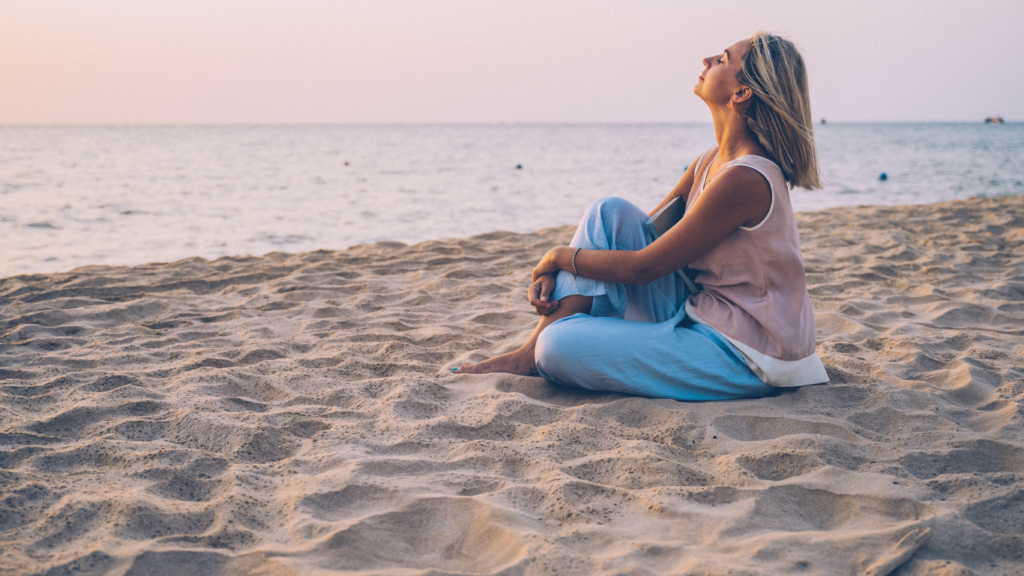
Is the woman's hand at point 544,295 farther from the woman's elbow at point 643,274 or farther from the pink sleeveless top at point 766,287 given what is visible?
the pink sleeveless top at point 766,287

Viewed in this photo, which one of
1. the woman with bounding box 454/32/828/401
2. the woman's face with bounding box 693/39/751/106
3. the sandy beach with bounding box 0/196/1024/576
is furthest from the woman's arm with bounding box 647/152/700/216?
the sandy beach with bounding box 0/196/1024/576

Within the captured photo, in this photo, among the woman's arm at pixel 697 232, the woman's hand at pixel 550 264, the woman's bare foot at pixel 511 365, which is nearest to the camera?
the woman's arm at pixel 697 232

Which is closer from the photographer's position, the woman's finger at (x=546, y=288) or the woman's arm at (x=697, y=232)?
the woman's arm at (x=697, y=232)

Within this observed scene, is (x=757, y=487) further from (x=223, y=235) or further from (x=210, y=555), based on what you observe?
(x=223, y=235)

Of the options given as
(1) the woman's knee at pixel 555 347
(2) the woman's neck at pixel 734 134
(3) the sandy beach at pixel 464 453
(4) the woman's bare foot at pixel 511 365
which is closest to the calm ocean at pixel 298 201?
(3) the sandy beach at pixel 464 453

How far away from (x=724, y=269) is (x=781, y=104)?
0.62 m

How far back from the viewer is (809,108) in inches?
90.0

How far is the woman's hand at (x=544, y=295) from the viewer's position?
2.47 meters

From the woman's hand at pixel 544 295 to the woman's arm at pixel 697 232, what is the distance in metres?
0.19

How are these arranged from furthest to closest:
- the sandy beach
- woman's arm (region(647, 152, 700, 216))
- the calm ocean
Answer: the calm ocean → woman's arm (region(647, 152, 700, 216)) → the sandy beach

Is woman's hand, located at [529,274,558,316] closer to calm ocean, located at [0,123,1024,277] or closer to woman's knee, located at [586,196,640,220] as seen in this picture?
woman's knee, located at [586,196,640,220]

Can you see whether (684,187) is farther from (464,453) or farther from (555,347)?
(464,453)

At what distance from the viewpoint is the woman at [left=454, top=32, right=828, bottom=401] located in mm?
2166

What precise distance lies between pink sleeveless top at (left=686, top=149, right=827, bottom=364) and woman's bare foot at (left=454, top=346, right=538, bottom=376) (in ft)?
2.35
